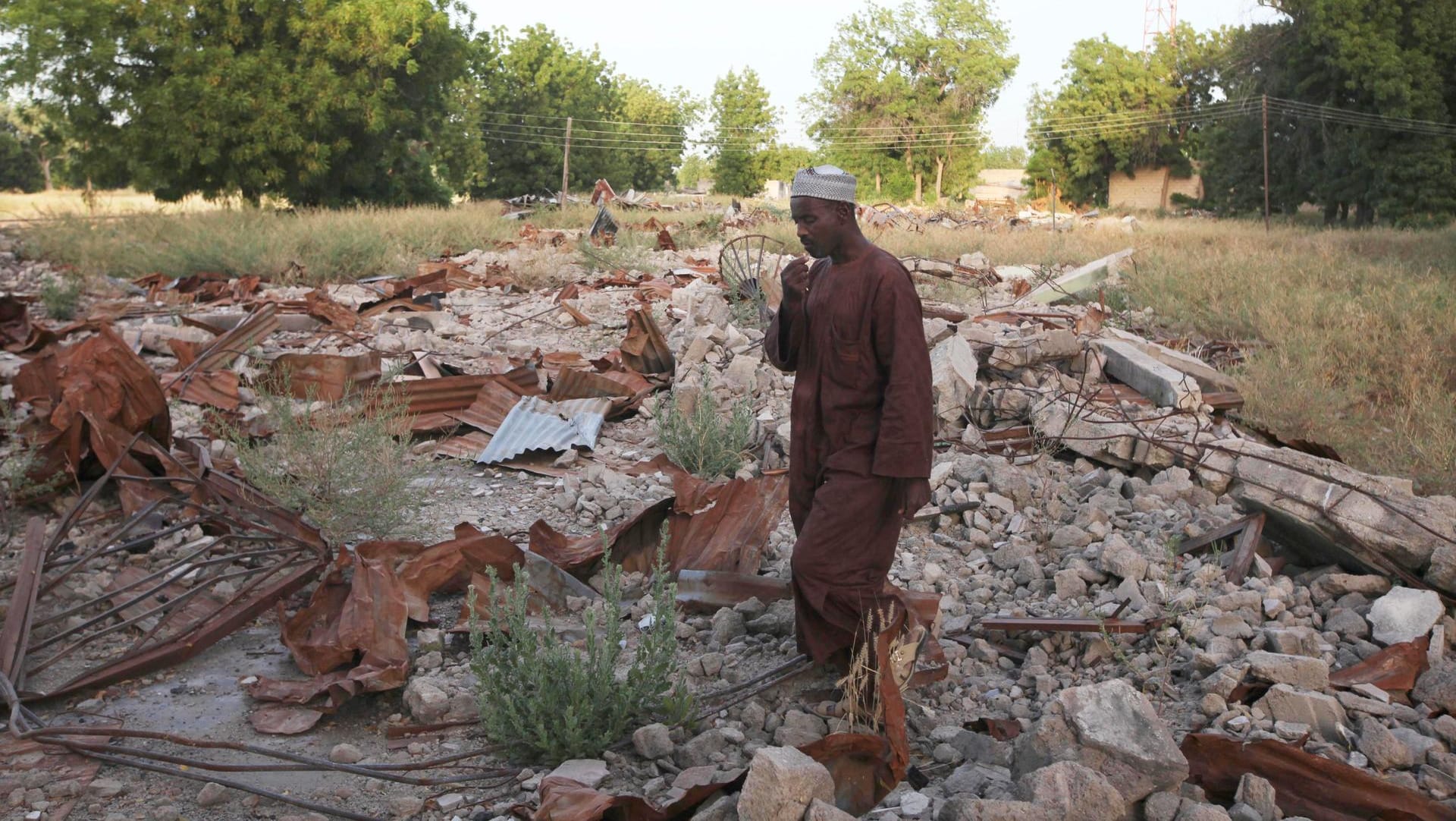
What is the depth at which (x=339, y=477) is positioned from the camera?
5031 millimetres

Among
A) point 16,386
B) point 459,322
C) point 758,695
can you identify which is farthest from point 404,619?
point 459,322

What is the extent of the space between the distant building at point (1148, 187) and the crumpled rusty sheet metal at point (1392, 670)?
140 ft

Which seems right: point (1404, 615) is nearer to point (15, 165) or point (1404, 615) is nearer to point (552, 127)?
point (552, 127)

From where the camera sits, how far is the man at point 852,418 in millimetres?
3084

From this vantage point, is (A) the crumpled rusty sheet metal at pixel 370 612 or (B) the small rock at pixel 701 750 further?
(A) the crumpled rusty sheet metal at pixel 370 612

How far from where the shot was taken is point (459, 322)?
10.8 m

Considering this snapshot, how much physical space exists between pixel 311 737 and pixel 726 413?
408cm

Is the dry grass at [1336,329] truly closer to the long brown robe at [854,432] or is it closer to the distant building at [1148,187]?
the long brown robe at [854,432]

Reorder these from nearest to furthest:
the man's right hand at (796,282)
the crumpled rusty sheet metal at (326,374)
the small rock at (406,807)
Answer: the small rock at (406,807), the man's right hand at (796,282), the crumpled rusty sheet metal at (326,374)

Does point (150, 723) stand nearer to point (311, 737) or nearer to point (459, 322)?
point (311, 737)

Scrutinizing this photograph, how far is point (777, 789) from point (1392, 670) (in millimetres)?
2144

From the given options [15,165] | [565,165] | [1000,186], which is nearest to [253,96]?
[565,165]

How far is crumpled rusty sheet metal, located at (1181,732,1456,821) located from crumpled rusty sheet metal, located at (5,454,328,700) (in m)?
3.42

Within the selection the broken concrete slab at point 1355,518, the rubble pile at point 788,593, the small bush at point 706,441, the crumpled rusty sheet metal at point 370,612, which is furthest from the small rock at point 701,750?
the small bush at point 706,441
